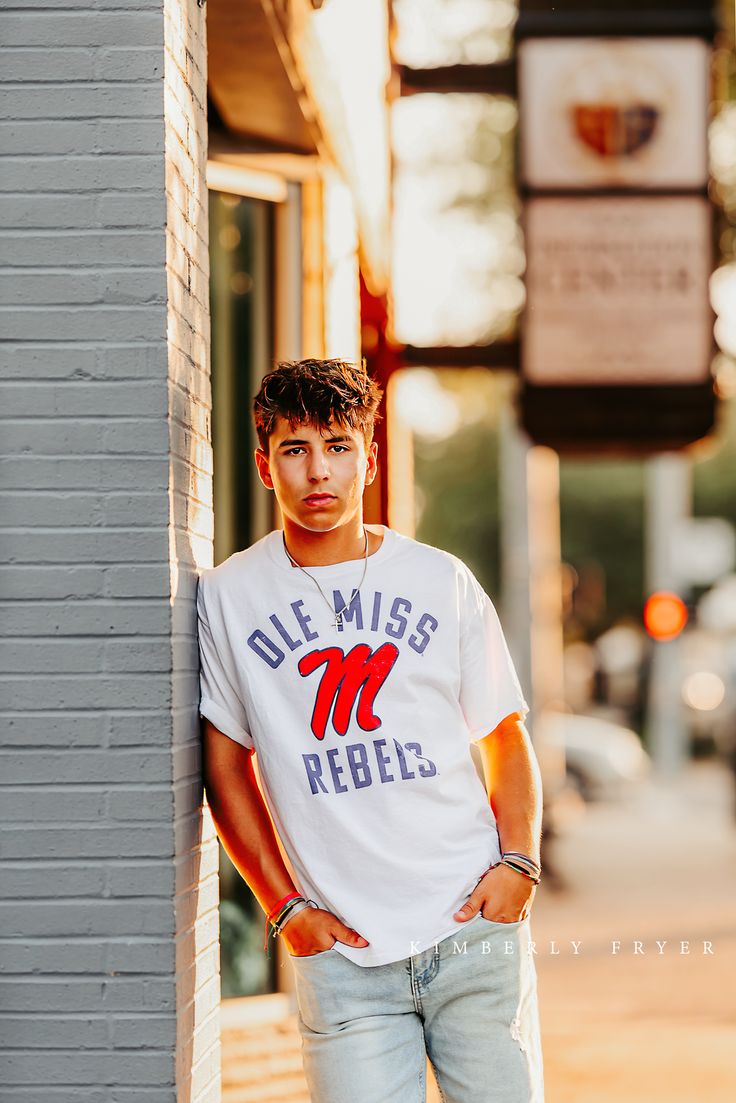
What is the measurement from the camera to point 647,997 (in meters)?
7.34

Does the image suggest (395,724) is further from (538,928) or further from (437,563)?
(538,928)

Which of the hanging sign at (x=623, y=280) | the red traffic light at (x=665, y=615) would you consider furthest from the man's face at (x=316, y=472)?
the red traffic light at (x=665, y=615)

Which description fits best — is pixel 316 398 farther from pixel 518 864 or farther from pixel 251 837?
pixel 518 864

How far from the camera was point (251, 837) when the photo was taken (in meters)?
2.73

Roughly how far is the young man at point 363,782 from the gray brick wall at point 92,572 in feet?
0.50

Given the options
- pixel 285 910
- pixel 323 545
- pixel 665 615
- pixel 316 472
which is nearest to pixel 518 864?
pixel 285 910

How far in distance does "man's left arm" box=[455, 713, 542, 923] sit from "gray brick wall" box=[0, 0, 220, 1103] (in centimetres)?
57

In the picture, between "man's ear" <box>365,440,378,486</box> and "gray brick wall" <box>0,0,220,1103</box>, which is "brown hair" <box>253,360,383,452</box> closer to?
"man's ear" <box>365,440,378,486</box>

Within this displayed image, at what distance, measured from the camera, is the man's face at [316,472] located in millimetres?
2715

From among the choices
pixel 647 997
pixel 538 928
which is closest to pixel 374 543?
pixel 647 997

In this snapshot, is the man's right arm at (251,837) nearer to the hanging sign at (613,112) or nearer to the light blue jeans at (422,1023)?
the light blue jeans at (422,1023)

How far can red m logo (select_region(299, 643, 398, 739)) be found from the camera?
8.74 feet

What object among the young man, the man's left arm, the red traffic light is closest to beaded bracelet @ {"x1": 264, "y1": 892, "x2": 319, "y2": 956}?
the young man

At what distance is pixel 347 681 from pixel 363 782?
0.18m
